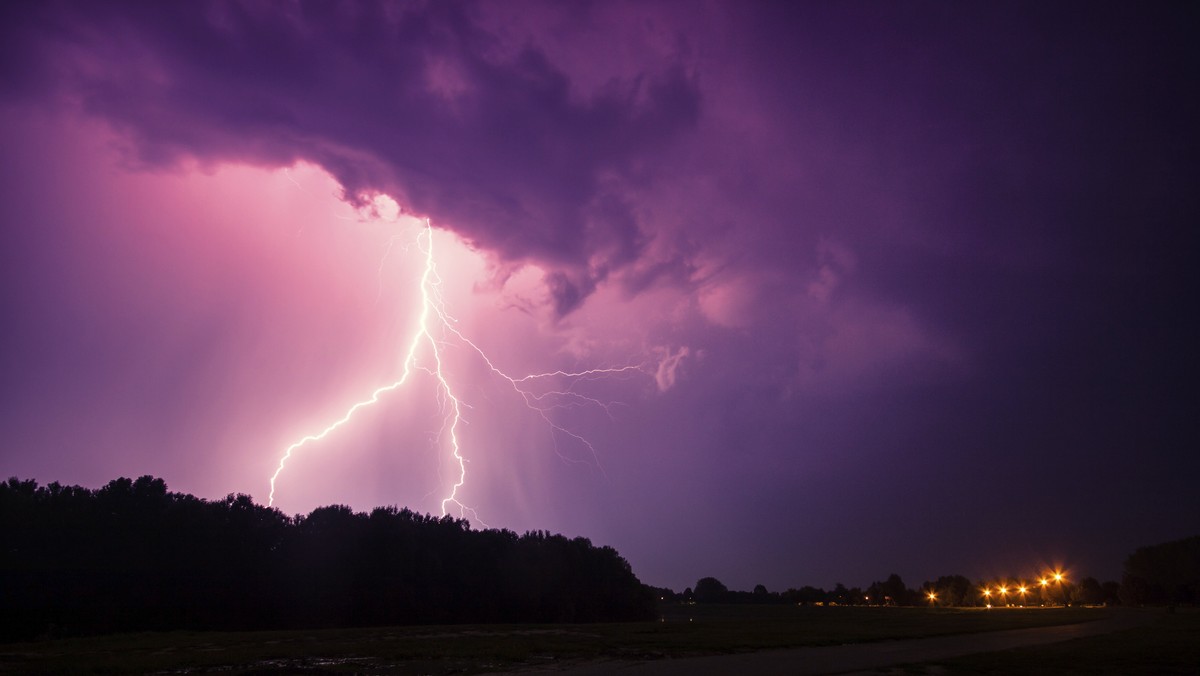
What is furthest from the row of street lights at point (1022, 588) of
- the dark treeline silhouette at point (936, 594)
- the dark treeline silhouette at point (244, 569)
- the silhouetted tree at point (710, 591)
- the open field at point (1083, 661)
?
the open field at point (1083, 661)

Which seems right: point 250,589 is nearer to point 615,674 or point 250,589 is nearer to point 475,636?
point 475,636

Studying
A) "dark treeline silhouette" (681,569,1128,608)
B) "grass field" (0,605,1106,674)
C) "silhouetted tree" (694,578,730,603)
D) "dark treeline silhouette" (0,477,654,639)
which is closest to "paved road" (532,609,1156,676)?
"grass field" (0,605,1106,674)

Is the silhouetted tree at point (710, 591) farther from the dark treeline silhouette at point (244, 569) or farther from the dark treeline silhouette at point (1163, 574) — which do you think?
the dark treeline silhouette at point (244, 569)

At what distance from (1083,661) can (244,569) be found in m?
51.3

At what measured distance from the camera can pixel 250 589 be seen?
47.1 meters

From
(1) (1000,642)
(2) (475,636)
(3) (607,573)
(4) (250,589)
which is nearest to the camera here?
(1) (1000,642)

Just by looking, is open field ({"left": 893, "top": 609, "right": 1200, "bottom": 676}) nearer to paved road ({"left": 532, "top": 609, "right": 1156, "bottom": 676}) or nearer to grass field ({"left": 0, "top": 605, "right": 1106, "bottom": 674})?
paved road ({"left": 532, "top": 609, "right": 1156, "bottom": 676})

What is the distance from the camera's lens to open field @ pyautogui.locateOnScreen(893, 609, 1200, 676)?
1498cm

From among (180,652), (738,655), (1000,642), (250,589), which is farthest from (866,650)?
(250,589)

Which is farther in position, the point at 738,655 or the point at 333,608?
the point at 333,608

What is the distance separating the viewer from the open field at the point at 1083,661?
1498cm

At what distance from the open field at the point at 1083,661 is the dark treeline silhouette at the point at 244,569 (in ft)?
129

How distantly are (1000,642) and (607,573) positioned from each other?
154 ft

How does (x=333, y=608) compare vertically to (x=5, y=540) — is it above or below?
below
